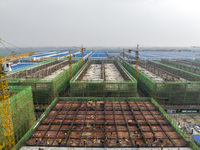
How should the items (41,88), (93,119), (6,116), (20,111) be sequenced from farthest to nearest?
(41,88)
(20,111)
(93,119)
(6,116)

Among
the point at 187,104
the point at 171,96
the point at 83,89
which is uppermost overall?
the point at 83,89

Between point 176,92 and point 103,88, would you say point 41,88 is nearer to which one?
point 103,88

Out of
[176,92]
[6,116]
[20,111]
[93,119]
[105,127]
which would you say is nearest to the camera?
[105,127]

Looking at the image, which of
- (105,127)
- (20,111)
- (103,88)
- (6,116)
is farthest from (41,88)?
(105,127)

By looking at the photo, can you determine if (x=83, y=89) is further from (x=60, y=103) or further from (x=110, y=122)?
(x=110, y=122)

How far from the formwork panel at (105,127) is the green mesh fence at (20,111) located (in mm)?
7998

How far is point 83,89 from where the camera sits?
4716 cm

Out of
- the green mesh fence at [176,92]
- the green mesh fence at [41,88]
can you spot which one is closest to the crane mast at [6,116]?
the green mesh fence at [41,88]

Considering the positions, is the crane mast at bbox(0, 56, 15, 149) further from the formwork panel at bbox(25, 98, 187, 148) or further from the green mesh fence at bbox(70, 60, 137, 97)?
the green mesh fence at bbox(70, 60, 137, 97)

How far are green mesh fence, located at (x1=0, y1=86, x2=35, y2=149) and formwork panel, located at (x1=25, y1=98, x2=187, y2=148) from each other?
8.00 m

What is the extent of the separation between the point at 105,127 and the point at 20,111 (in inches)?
876

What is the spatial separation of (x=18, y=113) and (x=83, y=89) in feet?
71.8

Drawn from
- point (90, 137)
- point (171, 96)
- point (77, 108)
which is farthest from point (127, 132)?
point (171, 96)

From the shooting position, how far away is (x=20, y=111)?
3139cm
